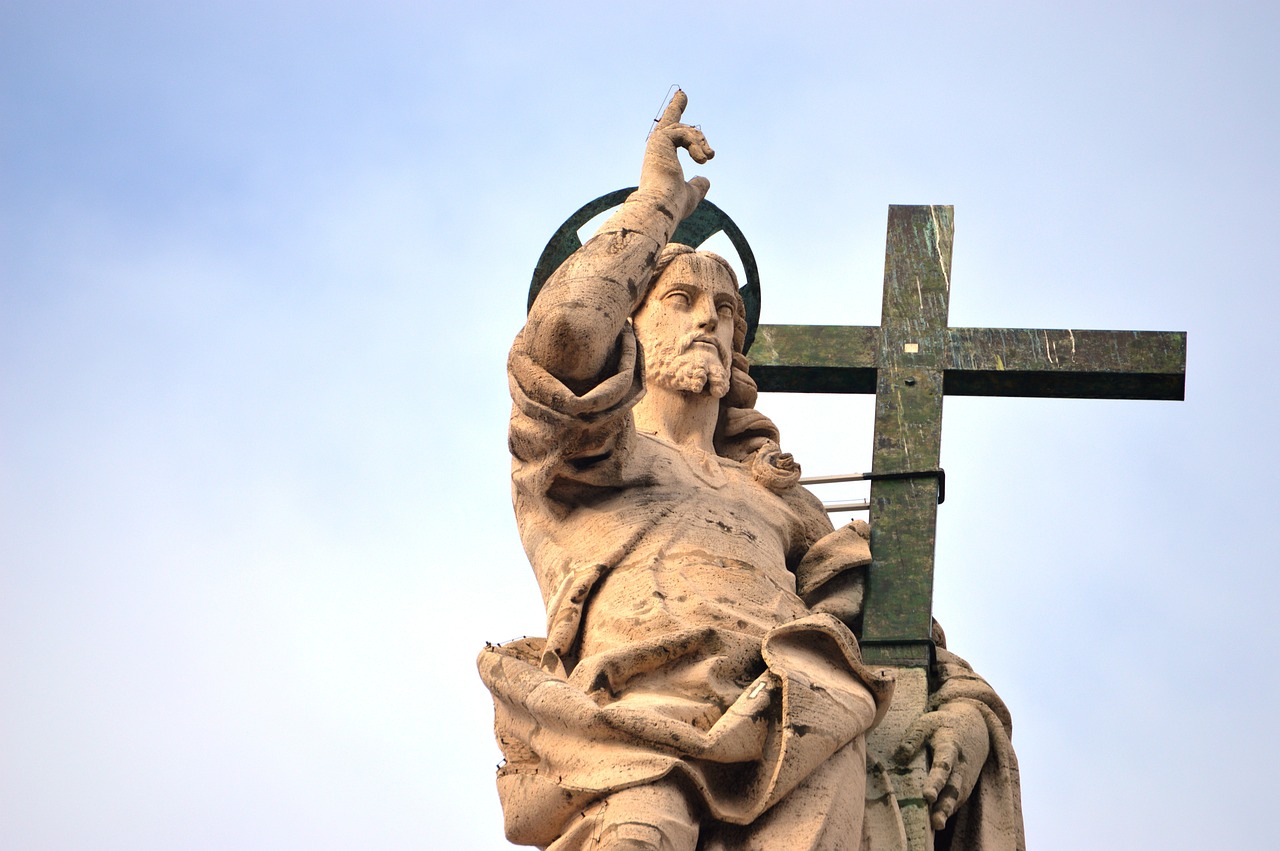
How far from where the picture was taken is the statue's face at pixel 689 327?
37.0ft

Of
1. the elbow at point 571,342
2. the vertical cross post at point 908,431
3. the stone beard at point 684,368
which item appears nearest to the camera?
the elbow at point 571,342

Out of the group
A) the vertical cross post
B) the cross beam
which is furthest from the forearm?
the cross beam

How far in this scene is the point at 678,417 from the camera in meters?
11.3

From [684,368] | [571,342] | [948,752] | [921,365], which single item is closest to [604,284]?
[571,342]

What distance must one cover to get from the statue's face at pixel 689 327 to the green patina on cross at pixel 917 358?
41cm

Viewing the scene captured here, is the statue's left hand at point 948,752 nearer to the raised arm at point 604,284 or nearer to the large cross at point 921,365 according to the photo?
the large cross at point 921,365

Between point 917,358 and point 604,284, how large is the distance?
250 centimetres

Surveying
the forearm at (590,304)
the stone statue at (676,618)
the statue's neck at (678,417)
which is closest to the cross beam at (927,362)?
the stone statue at (676,618)

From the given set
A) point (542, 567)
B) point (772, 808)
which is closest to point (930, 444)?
point (542, 567)

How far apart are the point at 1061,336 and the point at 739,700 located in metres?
3.42

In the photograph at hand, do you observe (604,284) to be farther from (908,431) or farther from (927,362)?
(927,362)

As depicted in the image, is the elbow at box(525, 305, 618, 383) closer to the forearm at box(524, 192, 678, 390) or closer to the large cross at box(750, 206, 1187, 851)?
the forearm at box(524, 192, 678, 390)

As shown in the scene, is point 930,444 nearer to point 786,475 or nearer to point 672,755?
point 786,475

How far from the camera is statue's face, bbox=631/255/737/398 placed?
1127 centimetres
